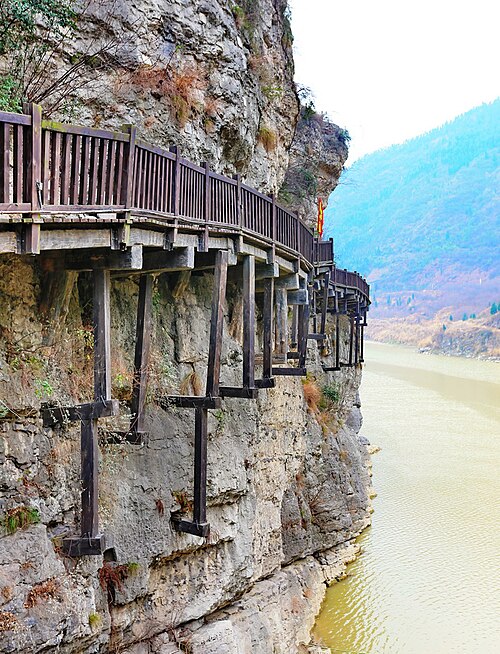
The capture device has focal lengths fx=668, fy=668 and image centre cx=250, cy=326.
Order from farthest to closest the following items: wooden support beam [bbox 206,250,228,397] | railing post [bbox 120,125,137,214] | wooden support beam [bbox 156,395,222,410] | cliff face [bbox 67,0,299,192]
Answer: cliff face [bbox 67,0,299,192] → wooden support beam [bbox 156,395,222,410] → wooden support beam [bbox 206,250,228,397] → railing post [bbox 120,125,137,214]

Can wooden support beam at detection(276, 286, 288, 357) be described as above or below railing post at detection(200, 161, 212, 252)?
below

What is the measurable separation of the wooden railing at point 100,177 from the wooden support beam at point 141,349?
1247mm

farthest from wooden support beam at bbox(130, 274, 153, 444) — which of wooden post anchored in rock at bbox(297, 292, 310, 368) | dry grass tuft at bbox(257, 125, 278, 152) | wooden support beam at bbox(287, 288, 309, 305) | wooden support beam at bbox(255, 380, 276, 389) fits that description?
dry grass tuft at bbox(257, 125, 278, 152)

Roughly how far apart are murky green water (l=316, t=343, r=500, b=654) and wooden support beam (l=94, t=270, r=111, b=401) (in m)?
9.96

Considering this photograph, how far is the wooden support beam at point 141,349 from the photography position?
9.33 meters

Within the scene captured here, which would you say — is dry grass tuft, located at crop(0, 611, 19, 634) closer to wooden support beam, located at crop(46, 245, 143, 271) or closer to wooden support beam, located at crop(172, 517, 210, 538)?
wooden support beam, located at crop(172, 517, 210, 538)

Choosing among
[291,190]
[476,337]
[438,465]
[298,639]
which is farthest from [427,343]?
[298,639]

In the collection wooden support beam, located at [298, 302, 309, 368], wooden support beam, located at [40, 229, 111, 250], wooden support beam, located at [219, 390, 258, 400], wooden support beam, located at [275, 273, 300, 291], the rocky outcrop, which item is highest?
the rocky outcrop

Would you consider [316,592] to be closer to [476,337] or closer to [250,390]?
[250,390]

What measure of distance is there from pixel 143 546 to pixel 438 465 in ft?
79.8

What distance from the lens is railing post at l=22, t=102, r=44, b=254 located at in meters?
6.07

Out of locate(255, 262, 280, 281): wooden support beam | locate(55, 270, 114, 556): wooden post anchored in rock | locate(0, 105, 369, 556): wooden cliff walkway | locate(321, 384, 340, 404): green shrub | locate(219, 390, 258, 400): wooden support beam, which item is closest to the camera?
locate(0, 105, 369, 556): wooden cliff walkway

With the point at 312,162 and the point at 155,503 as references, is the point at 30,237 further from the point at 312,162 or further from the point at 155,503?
the point at 312,162

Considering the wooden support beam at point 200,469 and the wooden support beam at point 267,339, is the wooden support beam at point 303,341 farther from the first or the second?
the wooden support beam at point 200,469
